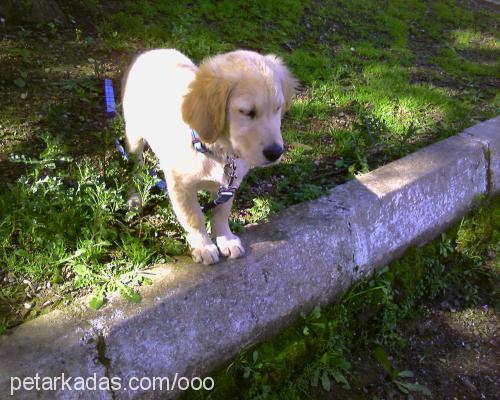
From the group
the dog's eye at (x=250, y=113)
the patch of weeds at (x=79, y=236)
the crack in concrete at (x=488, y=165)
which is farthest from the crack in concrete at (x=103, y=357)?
the crack in concrete at (x=488, y=165)

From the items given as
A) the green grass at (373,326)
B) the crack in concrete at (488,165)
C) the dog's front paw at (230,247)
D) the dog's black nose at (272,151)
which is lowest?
the green grass at (373,326)

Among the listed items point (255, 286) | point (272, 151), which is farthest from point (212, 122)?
point (255, 286)

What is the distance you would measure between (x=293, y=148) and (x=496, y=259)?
2048 mm

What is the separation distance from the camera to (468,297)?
3520 millimetres

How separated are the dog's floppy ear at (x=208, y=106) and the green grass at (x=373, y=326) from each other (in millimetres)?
1269

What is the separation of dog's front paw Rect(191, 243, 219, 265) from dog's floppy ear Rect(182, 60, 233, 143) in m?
0.64

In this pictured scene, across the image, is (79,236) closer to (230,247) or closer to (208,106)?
(230,247)

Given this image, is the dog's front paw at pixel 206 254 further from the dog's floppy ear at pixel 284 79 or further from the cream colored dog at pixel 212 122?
the dog's floppy ear at pixel 284 79

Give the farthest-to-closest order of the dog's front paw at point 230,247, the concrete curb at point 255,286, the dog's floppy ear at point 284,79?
the dog's front paw at point 230,247
the dog's floppy ear at point 284,79
the concrete curb at point 255,286

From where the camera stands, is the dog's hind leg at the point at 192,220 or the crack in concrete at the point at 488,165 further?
the crack in concrete at the point at 488,165

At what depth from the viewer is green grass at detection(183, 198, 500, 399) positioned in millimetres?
2488

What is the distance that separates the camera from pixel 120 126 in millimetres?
3262

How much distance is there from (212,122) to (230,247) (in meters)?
0.77

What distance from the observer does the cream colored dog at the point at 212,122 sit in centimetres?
218
